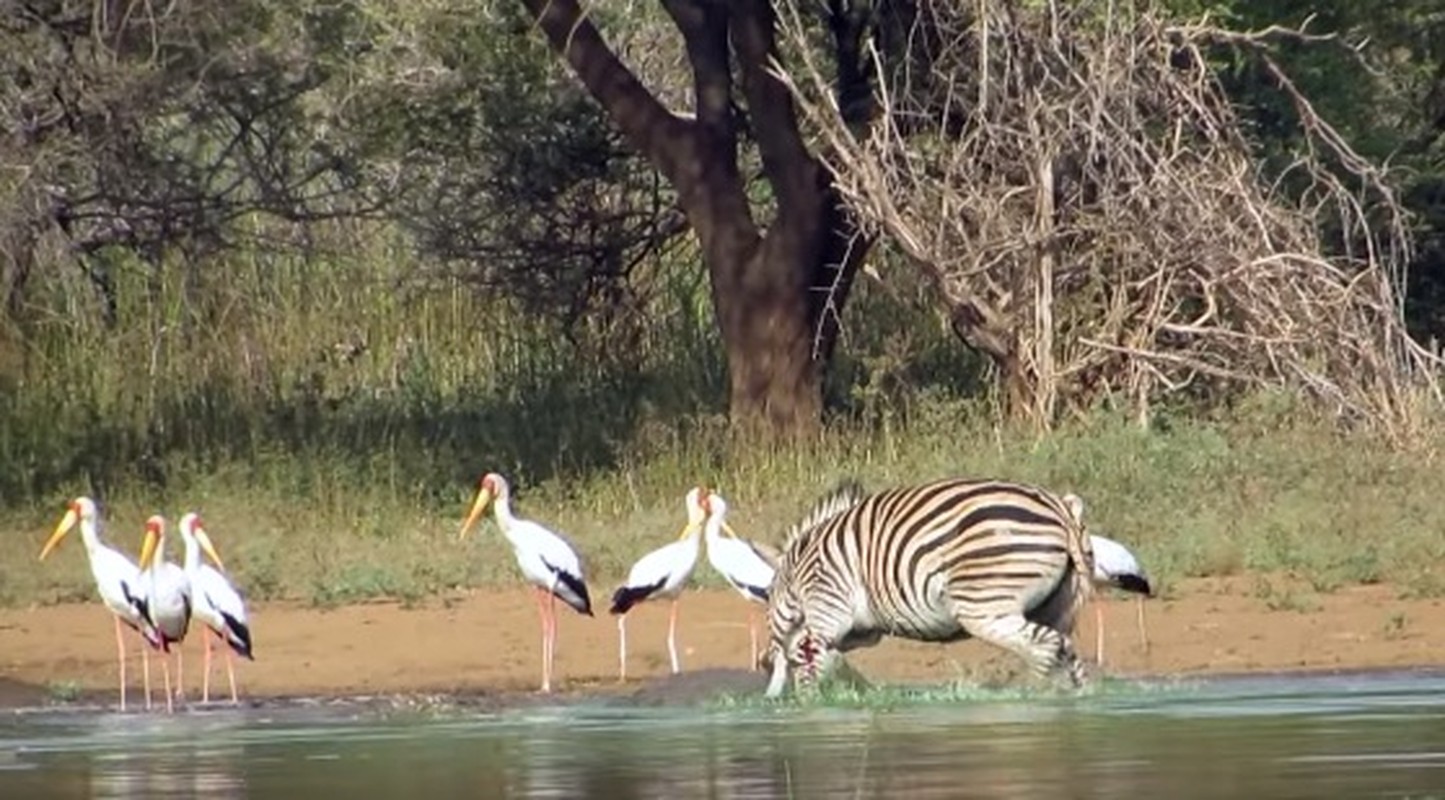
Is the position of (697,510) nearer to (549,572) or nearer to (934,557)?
(549,572)

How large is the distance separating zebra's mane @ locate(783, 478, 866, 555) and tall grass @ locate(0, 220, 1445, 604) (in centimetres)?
221

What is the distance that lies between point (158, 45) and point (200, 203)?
2210 millimetres

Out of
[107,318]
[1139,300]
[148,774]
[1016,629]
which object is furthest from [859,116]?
[148,774]

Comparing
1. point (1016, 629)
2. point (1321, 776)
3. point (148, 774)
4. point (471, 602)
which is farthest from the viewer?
point (471, 602)

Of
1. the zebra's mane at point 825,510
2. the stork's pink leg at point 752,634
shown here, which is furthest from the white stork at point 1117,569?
the stork's pink leg at point 752,634

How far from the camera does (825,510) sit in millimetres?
13820

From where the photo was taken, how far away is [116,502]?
19469 millimetres

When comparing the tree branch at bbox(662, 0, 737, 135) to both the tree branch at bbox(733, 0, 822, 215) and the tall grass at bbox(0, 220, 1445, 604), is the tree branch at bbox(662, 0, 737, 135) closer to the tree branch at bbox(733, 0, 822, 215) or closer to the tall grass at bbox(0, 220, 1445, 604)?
the tree branch at bbox(733, 0, 822, 215)

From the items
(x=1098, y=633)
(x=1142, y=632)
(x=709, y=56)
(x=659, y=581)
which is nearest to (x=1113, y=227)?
(x=709, y=56)

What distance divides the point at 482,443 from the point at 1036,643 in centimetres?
831

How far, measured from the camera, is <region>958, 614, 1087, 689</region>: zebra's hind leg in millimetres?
12734

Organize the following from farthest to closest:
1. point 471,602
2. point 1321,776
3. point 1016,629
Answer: point 471,602, point 1016,629, point 1321,776

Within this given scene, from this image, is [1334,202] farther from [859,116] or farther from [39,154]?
[39,154]

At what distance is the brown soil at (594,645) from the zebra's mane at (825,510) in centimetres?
97
